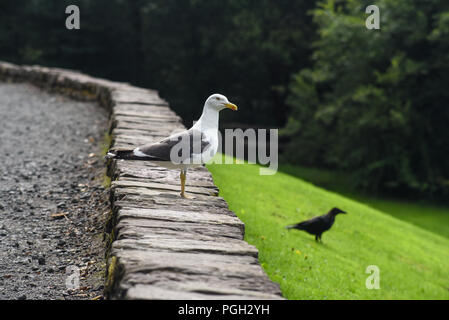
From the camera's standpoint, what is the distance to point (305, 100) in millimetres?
22703


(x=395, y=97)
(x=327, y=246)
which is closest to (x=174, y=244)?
(x=327, y=246)

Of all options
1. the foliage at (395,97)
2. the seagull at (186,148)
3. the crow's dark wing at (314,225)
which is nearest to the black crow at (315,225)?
the crow's dark wing at (314,225)

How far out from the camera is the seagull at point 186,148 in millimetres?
4145

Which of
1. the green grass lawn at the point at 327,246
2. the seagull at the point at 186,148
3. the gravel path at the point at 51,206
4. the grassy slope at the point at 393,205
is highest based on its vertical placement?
the seagull at the point at 186,148

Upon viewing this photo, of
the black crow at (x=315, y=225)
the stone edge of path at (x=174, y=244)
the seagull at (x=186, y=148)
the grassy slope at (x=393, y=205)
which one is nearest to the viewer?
the stone edge of path at (x=174, y=244)

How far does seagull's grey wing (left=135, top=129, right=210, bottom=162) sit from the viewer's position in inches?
164

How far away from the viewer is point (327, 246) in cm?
798

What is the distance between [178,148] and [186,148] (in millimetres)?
59

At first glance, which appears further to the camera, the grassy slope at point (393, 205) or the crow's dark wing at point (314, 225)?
the grassy slope at point (393, 205)

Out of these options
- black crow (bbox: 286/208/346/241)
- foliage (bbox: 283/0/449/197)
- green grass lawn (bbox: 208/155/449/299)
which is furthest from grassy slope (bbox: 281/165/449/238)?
black crow (bbox: 286/208/346/241)

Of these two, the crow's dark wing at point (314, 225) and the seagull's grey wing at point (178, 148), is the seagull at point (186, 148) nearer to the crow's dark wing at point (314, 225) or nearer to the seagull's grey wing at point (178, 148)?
the seagull's grey wing at point (178, 148)

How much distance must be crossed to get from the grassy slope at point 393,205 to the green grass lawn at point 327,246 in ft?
11.2

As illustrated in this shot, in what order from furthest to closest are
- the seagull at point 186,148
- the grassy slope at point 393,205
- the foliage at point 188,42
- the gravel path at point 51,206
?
the foliage at point 188,42 < the grassy slope at point 393,205 < the seagull at point 186,148 < the gravel path at point 51,206

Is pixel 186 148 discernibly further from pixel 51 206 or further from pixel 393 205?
pixel 393 205
